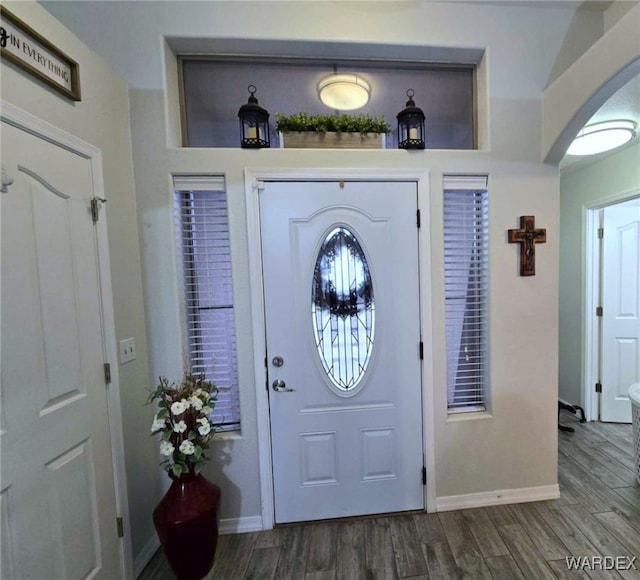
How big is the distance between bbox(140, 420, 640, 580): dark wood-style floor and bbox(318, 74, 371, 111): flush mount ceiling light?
2508 millimetres

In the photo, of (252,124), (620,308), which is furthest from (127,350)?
(620,308)

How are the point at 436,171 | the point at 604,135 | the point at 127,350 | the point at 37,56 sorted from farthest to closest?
the point at 604,135 → the point at 436,171 → the point at 127,350 → the point at 37,56

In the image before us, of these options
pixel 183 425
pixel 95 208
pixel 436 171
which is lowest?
pixel 183 425

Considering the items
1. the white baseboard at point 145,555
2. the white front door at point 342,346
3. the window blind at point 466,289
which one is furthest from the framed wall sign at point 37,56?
the white baseboard at point 145,555

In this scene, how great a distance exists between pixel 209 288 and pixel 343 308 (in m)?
0.80

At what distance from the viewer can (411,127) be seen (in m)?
1.66

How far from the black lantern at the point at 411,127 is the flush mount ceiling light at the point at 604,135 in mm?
1219

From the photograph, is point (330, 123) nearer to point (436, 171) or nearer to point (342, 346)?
point (436, 171)

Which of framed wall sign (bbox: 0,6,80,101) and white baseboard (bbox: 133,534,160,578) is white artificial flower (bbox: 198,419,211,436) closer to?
white baseboard (bbox: 133,534,160,578)

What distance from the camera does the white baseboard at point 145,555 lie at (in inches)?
58.5

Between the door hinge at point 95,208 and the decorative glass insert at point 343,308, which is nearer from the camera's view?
the door hinge at point 95,208

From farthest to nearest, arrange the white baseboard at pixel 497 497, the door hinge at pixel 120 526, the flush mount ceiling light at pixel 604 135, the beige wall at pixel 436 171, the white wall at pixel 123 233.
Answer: the flush mount ceiling light at pixel 604 135 < the white baseboard at pixel 497 497 < the beige wall at pixel 436 171 < the door hinge at pixel 120 526 < the white wall at pixel 123 233

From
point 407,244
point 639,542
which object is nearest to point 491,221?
point 407,244

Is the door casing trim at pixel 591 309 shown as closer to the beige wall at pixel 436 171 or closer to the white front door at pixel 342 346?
the beige wall at pixel 436 171
